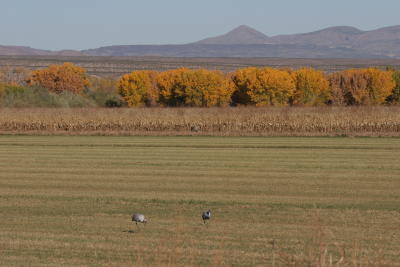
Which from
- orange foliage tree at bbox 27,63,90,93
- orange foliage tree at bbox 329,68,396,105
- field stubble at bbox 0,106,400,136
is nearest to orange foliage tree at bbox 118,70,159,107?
orange foliage tree at bbox 27,63,90,93

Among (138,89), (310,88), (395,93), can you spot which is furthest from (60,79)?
(395,93)

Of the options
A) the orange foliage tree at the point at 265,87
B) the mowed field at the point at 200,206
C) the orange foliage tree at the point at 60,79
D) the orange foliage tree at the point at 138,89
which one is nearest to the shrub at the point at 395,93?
the orange foliage tree at the point at 265,87

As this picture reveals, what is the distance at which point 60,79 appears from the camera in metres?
140

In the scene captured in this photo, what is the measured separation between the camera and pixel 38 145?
42.6 m

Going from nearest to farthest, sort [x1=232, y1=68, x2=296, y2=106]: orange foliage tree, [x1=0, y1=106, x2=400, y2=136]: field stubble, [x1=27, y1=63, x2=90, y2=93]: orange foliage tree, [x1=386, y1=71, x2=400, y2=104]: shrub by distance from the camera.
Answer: [x1=0, y1=106, x2=400, y2=136]: field stubble → [x1=232, y1=68, x2=296, y2=106]: orange foliage tree → [x1=386, y1=71, x2=400, y2=104]: shrub → [x1=27, y1=63, x2=90, y2=93]: orange foliage tree

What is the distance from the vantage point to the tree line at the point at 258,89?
386ft

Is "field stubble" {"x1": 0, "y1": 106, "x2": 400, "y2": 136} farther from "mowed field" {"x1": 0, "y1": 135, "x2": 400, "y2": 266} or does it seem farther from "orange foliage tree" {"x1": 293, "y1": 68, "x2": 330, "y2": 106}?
"orange foliage tree" {"x1": 293, "y1": 68, "x2": 330, "y2": 106}

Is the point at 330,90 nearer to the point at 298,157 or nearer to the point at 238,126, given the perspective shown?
the point at 238,126

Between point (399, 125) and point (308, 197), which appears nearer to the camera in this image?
point (308, 197)

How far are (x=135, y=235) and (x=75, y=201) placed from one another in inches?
225

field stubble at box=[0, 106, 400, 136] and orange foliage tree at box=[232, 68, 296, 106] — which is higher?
field stubble at box=[0, 106, 400, 136]

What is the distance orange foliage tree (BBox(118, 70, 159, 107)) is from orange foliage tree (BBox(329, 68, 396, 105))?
28437mm

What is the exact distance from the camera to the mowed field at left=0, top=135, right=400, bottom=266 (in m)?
13.0

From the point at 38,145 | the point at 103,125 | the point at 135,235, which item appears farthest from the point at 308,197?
the point at 103,125
